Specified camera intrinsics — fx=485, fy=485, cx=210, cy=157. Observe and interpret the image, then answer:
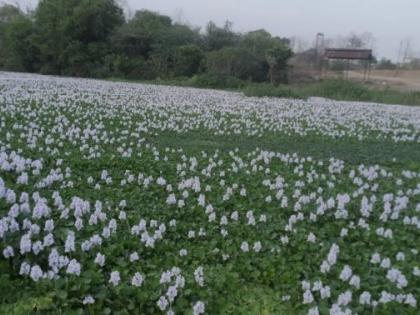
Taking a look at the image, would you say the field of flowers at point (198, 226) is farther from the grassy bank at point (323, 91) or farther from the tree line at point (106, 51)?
the tree line at point (106, 51)

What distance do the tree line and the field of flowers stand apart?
95.2 ft

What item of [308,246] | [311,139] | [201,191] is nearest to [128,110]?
[311,139]

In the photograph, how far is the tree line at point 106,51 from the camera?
3938cm

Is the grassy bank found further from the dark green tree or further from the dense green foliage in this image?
the dark green tree

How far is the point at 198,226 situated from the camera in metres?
5.98

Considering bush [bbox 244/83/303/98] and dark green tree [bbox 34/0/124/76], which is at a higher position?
dark green tree [bbox 34/0/124/76]

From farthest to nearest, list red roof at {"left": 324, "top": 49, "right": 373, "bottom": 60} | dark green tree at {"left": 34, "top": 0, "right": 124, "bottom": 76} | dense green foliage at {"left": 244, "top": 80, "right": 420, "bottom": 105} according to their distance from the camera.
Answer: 1. red roof at {"left": 324, "top": 49, "right": 373, "bottom": 60}
2. dark green tree at {"left": 34, "top": 0, "right": 124, "bottom": 76}
3. dense green foliage at {"left": 244, "top": 80, "right": 420, "bottom": 105}

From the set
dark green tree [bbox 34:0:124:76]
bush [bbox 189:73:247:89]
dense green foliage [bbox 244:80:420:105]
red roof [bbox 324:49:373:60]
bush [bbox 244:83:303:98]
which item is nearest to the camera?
bush [bbox 244:83:303:98]

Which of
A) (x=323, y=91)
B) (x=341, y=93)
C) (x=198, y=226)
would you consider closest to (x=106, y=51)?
(x=323, y=91)

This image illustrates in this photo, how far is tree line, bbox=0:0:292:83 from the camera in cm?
3938

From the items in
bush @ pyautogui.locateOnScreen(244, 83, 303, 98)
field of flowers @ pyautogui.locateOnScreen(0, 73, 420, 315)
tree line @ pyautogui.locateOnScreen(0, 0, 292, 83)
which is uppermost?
tree line @ pyautogui.locateOnScreen(0, 0, 292, 83)

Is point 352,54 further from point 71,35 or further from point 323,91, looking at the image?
point 71,35

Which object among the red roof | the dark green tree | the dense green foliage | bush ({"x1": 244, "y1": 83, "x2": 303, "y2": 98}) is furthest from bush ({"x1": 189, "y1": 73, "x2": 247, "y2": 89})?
the red roof

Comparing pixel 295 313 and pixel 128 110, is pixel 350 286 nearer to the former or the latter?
pixel 295 313
